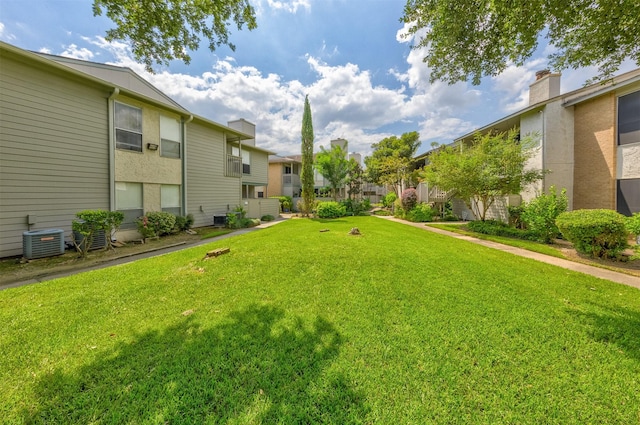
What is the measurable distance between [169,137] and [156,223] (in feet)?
13.9

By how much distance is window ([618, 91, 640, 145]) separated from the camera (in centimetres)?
888

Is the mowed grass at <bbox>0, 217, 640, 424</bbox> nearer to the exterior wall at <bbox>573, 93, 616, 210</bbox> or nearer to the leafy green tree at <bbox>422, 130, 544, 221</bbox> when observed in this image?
the leafy green tree at <bbox>422, 130, 544, 221</bbox>

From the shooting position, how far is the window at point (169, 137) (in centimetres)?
1080

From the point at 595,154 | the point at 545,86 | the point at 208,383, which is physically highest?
the point at 545,86

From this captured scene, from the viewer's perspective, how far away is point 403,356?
2676 millimetres

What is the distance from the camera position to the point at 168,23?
4.98 m

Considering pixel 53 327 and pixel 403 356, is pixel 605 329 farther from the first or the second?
pixel 53 327

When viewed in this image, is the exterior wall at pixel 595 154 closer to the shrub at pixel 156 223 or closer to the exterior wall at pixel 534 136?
the exterior wall at pixel 534 136

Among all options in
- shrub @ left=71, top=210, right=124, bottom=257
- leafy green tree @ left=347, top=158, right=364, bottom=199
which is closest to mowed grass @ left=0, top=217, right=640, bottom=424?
shrub @ left=71, top=210, right=124, bottom=257

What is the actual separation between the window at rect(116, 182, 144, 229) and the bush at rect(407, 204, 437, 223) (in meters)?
16.2

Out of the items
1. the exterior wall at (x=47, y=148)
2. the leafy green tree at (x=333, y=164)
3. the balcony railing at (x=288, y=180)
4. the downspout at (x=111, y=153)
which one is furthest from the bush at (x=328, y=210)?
the exterior wall at (x=47, y=148)

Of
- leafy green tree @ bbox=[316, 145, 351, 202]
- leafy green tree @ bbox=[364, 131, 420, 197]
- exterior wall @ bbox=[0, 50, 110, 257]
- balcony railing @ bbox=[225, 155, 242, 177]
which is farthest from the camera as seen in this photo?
leafy green tree @ bbox=[364, 131, 420, 197]

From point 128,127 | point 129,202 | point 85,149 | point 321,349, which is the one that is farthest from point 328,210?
point 321,349

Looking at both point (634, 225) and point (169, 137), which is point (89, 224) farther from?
point (634, 225)
